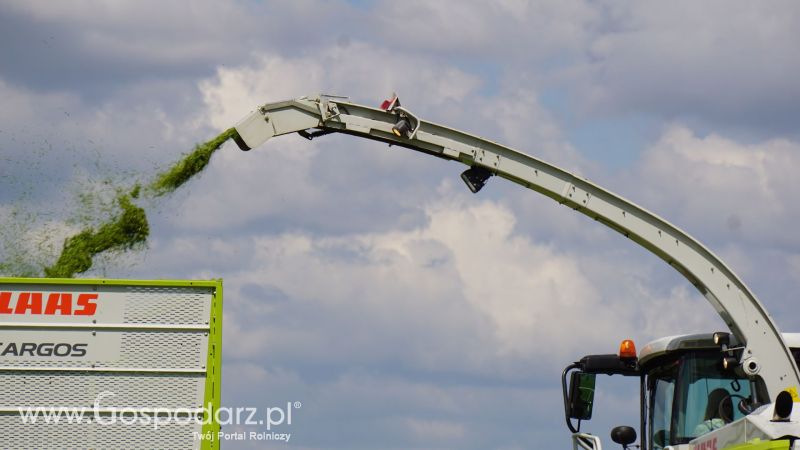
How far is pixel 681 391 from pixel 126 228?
553cm

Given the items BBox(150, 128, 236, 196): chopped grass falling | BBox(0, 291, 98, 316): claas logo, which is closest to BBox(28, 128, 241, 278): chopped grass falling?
BBox(150, 128, 236, 196): chopped grass falling

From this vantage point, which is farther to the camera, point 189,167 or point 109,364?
point 189,167

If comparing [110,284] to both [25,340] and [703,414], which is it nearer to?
[25,340]

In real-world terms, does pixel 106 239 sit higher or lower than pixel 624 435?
higher

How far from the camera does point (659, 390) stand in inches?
404

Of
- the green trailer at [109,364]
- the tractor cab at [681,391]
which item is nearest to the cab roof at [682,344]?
the tractor cab at [681,391]

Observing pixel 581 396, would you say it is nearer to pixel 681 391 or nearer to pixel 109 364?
pixel 681 391

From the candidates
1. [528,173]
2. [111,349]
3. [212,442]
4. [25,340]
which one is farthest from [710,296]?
[25,340]

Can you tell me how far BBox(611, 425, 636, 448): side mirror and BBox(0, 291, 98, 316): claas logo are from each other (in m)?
4.62

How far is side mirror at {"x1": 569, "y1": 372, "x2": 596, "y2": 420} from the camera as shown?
418 inches

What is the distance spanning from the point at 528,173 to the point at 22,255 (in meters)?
4.96

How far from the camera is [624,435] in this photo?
34.3 ft

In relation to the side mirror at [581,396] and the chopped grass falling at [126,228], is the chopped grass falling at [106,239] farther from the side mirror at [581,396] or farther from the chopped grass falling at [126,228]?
the side mirror at [581,396]

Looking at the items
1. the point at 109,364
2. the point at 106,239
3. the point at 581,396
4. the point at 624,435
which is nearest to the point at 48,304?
the point at 109,364
